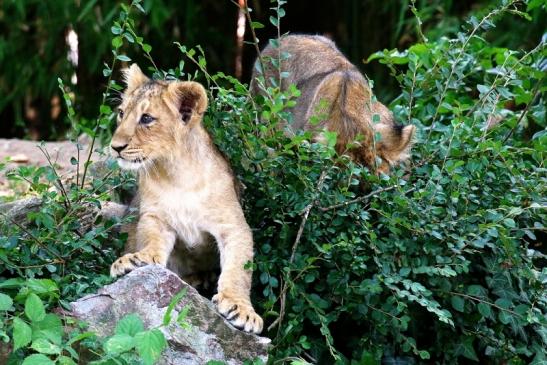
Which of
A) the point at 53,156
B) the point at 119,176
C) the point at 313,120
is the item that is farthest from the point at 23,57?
the point at 313,120

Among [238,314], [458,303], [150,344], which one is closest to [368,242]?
[458,303]

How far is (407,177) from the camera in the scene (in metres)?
5.48

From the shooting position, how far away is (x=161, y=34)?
35.5 ft

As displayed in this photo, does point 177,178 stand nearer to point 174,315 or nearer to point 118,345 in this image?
point 174,315

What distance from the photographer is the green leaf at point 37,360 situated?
4098mm

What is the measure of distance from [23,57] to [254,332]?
7.03 m

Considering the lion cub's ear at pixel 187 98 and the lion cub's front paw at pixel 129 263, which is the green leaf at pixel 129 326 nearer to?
the lion cub's front paw at pixel 129 263

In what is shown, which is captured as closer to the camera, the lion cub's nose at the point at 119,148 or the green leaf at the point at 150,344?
the green leaf at the point at 150,344

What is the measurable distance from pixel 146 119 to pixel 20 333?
1239 millimetres

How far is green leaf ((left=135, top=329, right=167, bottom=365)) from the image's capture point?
4078 millimetres

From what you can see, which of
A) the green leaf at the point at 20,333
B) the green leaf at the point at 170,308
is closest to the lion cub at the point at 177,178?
the green leaf at the point at 170,308

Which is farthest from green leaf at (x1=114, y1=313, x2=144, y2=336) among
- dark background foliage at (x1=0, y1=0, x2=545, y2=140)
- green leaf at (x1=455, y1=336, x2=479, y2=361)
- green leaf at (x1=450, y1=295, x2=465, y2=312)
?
dark background foliage at (x1=0, y1=0, x2=545, y2=140)

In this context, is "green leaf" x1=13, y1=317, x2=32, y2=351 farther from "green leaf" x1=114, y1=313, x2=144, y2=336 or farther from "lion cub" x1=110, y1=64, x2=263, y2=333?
"lion cub" x1=110, y1=64, x2=263, y2=333

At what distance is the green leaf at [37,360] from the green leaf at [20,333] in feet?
0.27
